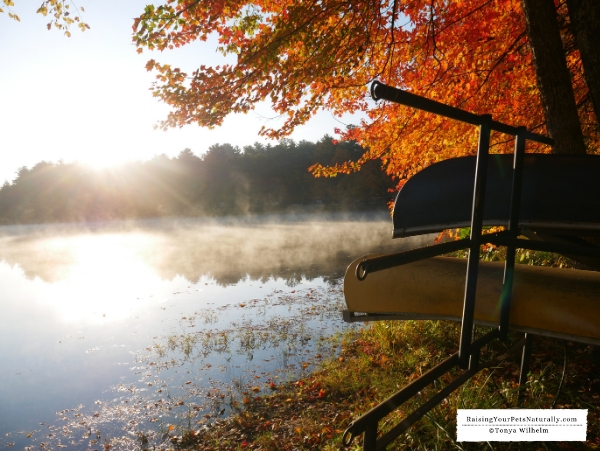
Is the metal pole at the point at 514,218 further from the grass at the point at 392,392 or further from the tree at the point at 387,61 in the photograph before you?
the tree at the point at 387,61

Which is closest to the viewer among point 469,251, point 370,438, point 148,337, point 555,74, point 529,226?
point 370,438

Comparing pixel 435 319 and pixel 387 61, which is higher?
Result: pixel 387 61

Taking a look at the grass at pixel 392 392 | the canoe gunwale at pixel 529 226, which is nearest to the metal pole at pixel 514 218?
the canoe gunwale at pixel 529 226

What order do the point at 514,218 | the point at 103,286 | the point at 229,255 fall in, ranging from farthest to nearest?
1. the point at 229,255
2. the point at 103,286
3. the point at 514,218

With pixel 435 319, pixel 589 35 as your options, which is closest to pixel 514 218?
pixel 435 319

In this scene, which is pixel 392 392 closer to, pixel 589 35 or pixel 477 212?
pixel 477 212

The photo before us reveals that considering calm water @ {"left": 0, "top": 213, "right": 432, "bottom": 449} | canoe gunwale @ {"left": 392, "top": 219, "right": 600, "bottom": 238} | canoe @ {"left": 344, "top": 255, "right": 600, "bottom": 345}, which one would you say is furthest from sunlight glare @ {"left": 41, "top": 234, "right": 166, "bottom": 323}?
canoe gunwale @ {"left": 392, "top": 219, "right": 600, "bottom": 238}

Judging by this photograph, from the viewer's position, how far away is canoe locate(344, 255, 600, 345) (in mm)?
1901

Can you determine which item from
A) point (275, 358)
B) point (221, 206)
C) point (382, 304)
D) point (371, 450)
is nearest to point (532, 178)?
point (382, 304)

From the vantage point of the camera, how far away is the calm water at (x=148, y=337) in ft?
23.2

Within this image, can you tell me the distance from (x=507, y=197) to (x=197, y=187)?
7085cm

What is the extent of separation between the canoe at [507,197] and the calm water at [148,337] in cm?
591

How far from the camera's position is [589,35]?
3.58 m

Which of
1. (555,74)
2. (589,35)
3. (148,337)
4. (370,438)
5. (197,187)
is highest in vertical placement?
(197,187)
